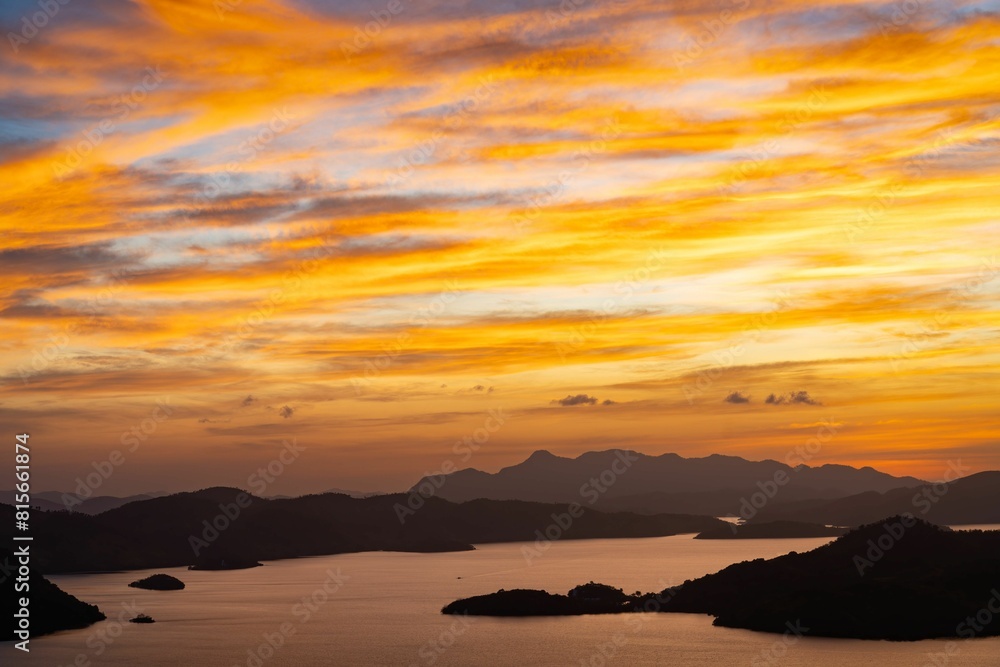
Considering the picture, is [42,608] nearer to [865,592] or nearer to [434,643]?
[434,643]

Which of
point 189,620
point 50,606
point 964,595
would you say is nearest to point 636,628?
point 964,595

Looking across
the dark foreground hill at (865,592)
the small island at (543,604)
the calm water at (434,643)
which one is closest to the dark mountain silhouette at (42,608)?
the calm water at (434,643)

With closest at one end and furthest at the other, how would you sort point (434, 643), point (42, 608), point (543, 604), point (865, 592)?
1. point (434, 643)
2. point (865, 592)
3. point (42, 608)
4. point (543, 604)

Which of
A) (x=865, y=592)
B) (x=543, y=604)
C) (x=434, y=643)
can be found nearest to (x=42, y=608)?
(x=434, y=643)

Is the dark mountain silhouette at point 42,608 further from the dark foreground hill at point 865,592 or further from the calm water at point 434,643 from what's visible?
the dark foreground hill at point 865,592

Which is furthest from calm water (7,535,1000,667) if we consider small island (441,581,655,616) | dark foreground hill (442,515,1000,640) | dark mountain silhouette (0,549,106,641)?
small island (441,581,655,616)

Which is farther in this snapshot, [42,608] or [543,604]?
[543,604]
